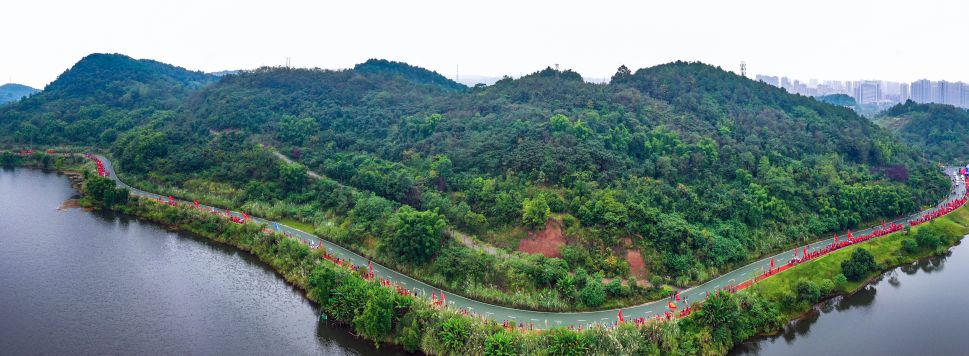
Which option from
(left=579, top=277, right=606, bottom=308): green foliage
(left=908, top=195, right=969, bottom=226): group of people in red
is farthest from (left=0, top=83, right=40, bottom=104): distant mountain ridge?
(left=908, top=195, right=969, bottom=226): group of people in red

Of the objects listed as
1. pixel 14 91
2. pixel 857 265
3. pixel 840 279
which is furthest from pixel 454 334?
pixel 14 91

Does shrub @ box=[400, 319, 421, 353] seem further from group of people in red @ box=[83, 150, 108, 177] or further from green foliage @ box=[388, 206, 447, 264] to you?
group of people in red @ box=[83, 150, 108, 177]

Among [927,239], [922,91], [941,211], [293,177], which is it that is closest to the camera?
[927,239]

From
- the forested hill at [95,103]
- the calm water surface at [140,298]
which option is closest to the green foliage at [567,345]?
the calm water surface at [140,298]

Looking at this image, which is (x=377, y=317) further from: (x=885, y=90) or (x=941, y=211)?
(x=885, y=90)

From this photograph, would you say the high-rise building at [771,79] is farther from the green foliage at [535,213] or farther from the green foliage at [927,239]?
the green foliage at [535,213]
